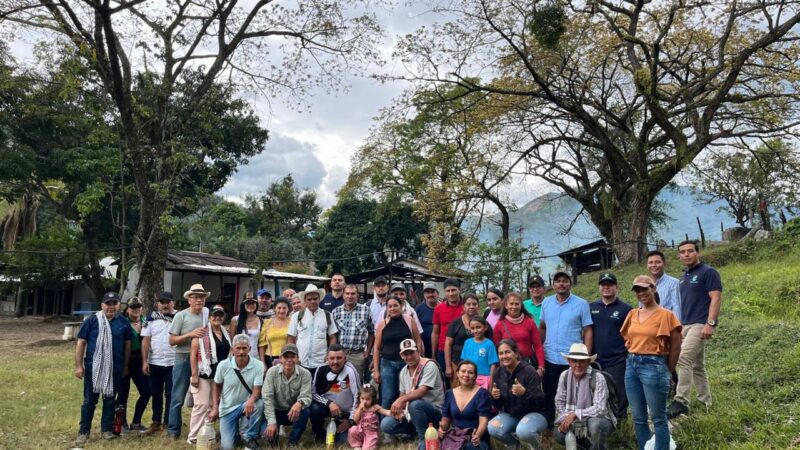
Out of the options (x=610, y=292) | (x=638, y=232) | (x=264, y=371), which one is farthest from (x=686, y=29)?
(x=264, y=371)

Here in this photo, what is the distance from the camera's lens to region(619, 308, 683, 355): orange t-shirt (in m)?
4.41

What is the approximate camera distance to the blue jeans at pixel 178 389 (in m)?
6.34

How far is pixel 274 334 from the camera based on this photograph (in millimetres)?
6605

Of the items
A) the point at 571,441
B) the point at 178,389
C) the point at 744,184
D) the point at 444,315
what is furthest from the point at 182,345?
the point at 744,184

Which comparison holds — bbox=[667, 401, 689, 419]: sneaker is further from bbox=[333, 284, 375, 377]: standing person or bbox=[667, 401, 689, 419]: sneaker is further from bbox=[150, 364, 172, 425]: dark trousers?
bbox=[150, 364, 172, 425]: dark trousers

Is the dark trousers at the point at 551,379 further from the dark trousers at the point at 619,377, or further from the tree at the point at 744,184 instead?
the tree at the point at 744,184

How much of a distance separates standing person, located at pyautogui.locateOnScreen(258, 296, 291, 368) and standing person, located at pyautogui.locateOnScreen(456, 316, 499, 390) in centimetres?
222

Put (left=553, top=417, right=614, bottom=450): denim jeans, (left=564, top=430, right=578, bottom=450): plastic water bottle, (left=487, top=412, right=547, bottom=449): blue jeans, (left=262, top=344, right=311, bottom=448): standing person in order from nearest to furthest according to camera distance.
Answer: (left=553, top=417, right=614, bottom=450): denim jeans → (left=564, top=430, right=578, bottom=450): plastic water bottle → (left=487, top=412, right=547, bottom=449): blue jeans → (left=262, top=344, right=311, bottom=448): standing person

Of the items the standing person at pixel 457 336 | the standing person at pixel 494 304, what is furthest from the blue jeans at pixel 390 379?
the standing person at pixel 494 304

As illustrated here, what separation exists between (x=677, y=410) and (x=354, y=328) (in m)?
3.39

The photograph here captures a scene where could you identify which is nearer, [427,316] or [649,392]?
[649,392]

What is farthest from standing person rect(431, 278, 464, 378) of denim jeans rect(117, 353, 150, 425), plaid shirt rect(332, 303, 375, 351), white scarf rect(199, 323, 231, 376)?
denim jeans rect(117, 353, 150, 425)

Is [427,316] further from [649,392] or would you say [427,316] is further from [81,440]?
[81,440]

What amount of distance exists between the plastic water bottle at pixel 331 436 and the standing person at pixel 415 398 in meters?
0.53
